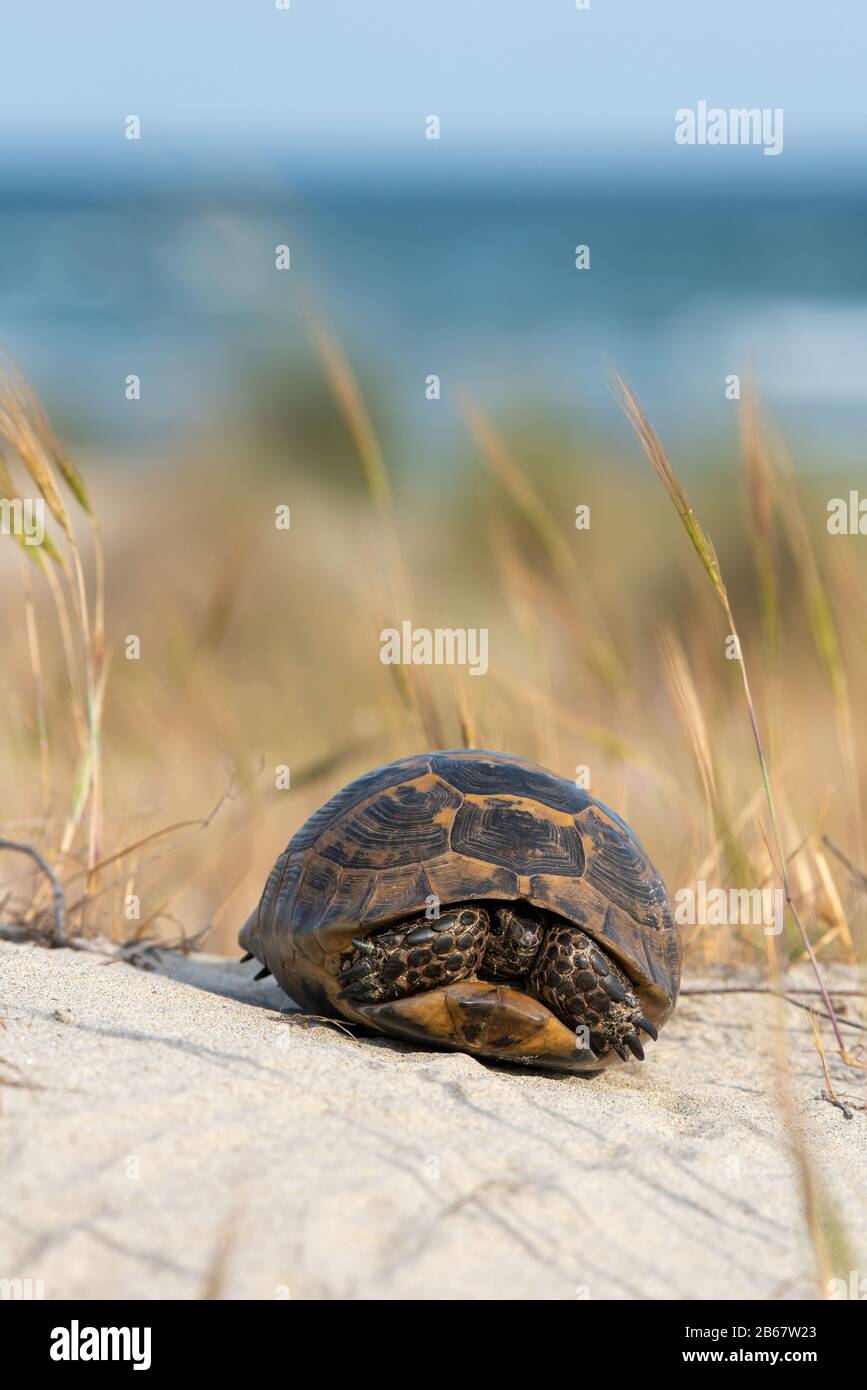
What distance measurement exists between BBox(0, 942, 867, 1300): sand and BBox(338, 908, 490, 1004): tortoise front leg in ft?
0.44

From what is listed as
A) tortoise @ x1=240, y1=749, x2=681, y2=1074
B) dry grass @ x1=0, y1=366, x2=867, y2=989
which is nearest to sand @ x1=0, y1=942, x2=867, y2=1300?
tortoise @ x1=240, y1=749, x2=681, y2=1074

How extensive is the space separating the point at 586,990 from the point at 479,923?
30 cm

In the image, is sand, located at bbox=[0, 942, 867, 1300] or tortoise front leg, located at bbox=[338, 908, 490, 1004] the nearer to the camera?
sand, located at bbox=[0, 942, 867, 1300]

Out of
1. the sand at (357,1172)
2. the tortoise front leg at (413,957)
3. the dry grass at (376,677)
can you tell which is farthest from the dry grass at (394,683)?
the tortoise front leg at (413,957)

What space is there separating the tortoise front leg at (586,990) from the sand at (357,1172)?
0.17 metres

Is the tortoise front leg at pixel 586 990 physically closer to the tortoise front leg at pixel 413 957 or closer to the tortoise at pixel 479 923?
the tortoise at pixel 479 923

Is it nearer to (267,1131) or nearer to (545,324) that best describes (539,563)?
(267,1131)

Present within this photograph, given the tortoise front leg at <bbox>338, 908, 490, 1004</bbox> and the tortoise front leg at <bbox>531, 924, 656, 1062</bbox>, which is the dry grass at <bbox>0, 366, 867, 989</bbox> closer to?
the tortoise front leg at <bbox>531, 924, 656, 1062</bbox>

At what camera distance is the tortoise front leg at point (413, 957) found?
10.4 feet

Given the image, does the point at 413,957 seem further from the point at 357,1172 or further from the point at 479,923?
the point at 357,1172

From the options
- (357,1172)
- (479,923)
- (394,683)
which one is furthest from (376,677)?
(357,1172)

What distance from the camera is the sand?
2.01 m

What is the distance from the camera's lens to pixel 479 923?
324 cm

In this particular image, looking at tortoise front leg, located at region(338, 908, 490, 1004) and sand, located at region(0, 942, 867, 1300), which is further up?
tortoise front leg, located at region(338, 908, 490, 1004)
